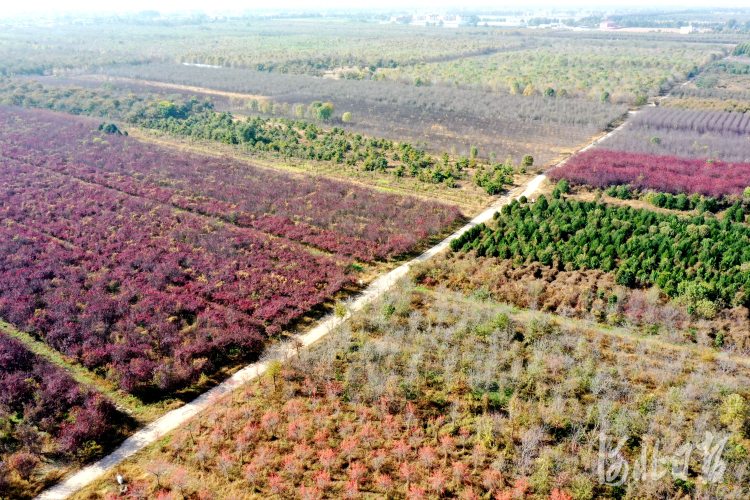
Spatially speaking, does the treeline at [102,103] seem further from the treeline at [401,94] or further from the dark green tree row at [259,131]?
the treeline at [401,94]

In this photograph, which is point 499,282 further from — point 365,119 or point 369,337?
point 365,119

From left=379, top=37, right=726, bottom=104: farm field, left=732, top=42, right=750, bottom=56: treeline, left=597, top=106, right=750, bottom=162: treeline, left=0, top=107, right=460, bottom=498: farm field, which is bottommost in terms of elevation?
left=0, top=107, right=460, bottom=498: farm field

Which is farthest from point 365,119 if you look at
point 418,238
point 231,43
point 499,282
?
point 231,43

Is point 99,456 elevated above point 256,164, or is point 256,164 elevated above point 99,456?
point 256,164

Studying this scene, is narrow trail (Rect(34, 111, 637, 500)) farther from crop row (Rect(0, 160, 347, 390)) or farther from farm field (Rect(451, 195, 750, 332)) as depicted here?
farm field (Rect(451, 195, 750, 332))

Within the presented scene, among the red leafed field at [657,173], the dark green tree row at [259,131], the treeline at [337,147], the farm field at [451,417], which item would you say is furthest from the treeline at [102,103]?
the farm field at [451,417]

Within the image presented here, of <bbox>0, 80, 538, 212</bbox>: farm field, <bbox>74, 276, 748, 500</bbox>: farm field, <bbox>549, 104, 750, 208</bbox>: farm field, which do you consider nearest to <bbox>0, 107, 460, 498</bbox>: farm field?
<bbox>74, 276, 748, 500</bbox>: farm field
